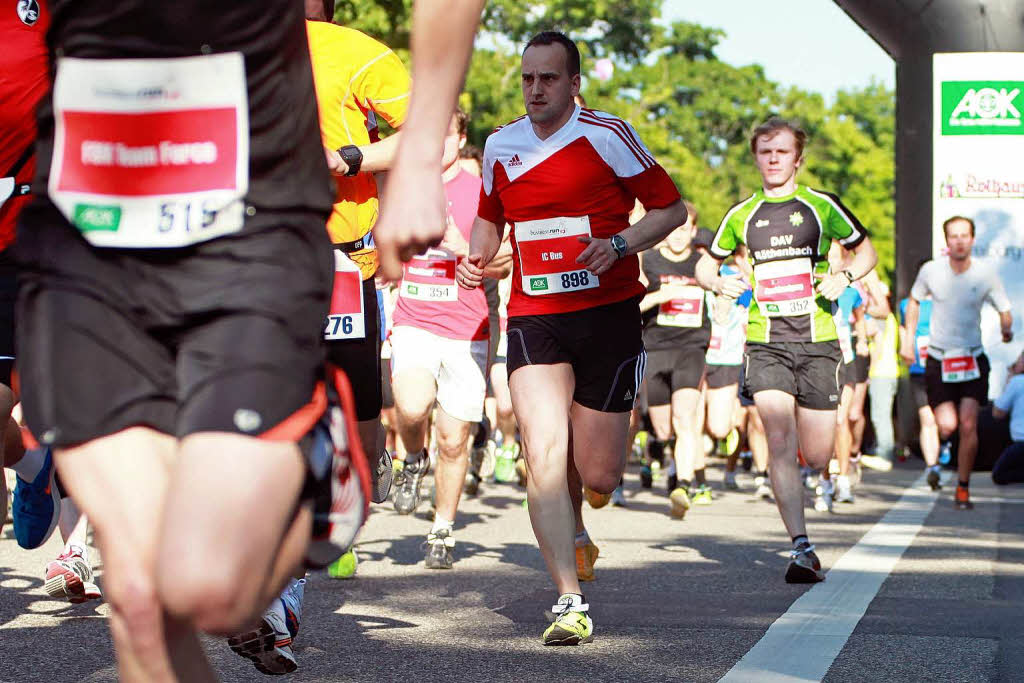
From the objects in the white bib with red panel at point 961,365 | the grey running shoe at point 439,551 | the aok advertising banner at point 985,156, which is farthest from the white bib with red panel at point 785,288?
the aok advertising banner at point 985,156

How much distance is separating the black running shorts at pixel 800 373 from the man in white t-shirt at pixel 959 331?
204 inches

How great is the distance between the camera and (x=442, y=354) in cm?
998

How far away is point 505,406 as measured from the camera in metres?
14.4

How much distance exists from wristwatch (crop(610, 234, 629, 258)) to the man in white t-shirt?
817 centimetres

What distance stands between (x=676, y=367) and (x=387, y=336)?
235 cm

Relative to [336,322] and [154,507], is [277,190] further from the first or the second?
[336,322]

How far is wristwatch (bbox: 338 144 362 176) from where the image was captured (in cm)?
522

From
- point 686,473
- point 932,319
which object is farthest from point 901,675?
point 932,319

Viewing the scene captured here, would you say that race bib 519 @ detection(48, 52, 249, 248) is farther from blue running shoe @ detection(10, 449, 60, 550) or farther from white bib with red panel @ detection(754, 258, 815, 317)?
white bib with red panel @ detection(754, 258, 815, 317)

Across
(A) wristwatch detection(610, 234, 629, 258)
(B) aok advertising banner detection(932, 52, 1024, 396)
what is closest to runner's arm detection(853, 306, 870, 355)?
(B) aok advertising banner detection(932, 52, 1024, 396)

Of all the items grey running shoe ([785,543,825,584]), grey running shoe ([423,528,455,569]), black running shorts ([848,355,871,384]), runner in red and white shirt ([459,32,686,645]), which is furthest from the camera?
black running shorts ([848,355,871,384])

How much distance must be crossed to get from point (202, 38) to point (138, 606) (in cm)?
88

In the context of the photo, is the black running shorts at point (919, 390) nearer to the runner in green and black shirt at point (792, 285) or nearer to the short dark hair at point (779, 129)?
the runner in green and black shirt at point (792, 285)

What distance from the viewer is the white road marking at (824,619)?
5332mm
